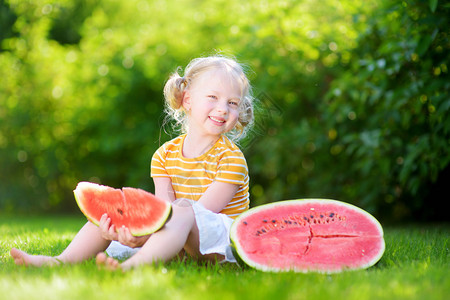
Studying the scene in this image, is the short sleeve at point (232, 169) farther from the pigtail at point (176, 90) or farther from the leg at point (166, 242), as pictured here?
the pigtail at point (176, 90)

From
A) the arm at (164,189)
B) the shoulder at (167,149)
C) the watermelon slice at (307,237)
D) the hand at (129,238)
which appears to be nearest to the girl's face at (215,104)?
the shoulder at (167,149)

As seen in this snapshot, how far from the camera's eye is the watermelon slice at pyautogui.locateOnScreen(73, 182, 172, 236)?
2.21 m

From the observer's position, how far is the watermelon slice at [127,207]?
87.0 inches

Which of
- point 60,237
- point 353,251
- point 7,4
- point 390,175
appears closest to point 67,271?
point 353,251

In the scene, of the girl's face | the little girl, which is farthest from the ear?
the girl's face

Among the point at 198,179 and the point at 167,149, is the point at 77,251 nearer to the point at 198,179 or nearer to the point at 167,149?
the point at 198,179

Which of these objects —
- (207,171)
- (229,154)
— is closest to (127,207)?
(207,171)

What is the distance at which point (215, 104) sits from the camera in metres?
2.87

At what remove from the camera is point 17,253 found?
89.4 inches

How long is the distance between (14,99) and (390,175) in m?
5.71

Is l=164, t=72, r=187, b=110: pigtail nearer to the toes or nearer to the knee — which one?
the knee

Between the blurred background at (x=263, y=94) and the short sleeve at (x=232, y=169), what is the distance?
85 centimetres

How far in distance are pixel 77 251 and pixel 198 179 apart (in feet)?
2.40

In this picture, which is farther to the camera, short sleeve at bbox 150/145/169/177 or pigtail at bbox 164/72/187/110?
pigtail at bbox 164/72/187/110
